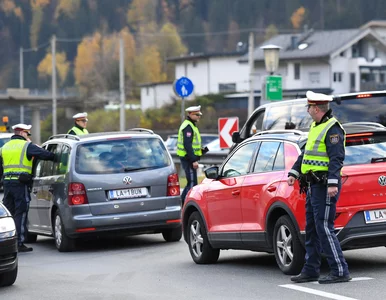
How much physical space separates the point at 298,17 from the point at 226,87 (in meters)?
53.2

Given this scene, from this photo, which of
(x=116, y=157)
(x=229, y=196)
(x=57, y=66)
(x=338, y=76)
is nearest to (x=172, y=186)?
(x=116, y=157)

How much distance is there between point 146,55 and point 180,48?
6201 millimetres

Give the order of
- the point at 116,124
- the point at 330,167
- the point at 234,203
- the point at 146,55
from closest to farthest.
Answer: the point at 330,167 < the point at 234,203 < the point at 116,124 < the point at 146,55

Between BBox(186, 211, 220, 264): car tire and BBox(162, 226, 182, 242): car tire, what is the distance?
7.50 feet

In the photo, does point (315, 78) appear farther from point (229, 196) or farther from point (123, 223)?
point (229, 196)

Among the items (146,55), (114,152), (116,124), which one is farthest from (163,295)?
(146,55)

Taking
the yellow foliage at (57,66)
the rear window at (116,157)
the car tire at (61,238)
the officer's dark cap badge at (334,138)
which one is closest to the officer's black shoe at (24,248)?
the car tire at (61,238)

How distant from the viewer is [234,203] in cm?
1218

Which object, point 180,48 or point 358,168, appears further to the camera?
point 180,48

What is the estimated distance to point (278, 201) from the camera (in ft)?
36.2

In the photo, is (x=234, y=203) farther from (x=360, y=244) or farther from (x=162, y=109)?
(x=162, y=109)

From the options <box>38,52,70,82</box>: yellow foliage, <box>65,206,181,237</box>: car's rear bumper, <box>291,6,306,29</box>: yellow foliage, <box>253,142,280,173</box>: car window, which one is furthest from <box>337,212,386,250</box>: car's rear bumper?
<box>291,6,306,29</box>: yellow foliage

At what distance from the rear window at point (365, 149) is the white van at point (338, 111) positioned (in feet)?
13.4

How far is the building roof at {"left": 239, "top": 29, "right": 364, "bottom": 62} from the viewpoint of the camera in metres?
104
